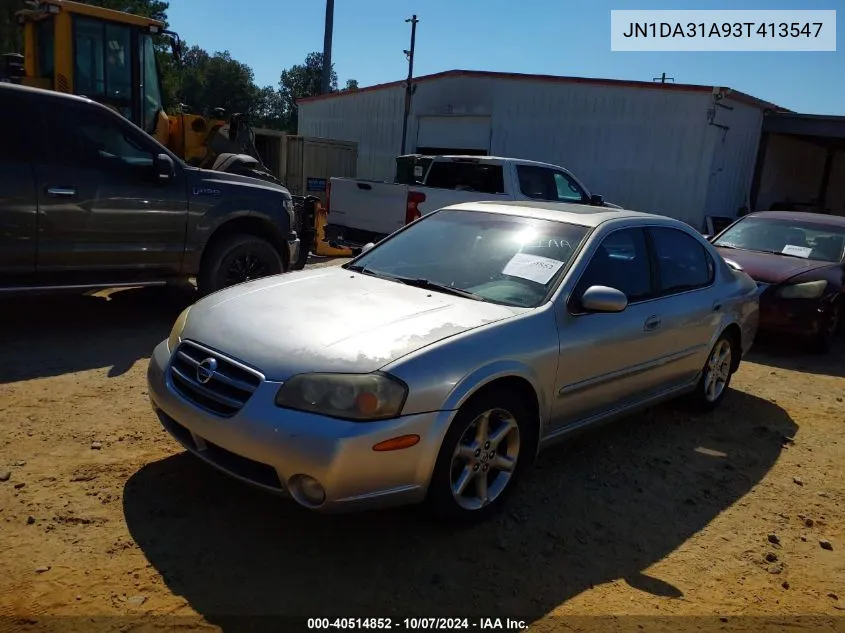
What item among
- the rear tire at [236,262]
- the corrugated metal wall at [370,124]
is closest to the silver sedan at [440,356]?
the rear tire at [236,262]

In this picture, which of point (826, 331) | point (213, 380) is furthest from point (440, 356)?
point (826, 331)

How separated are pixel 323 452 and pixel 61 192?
4078 millimetres

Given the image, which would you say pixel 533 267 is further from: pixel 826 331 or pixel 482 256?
pixel 826 331

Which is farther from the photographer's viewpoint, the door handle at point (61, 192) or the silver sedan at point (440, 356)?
the door handle at point (61, 192)

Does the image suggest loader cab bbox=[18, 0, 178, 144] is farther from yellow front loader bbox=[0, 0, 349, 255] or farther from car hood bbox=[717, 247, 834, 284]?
car hood bbox=[717, 247, 834, 284]

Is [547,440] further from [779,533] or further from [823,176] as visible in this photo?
[823,176]

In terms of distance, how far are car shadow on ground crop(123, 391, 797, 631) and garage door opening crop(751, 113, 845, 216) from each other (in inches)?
587

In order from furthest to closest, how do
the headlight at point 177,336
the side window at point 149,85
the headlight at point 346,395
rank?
the side window at point 149,85 < the headlight at point 177,336 < the headlight at point 346,395

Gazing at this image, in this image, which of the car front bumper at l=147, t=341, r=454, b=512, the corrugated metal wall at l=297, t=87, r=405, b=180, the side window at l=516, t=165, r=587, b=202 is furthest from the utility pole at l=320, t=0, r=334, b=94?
the car front bumper at l=147, t=341, r=454, b=512

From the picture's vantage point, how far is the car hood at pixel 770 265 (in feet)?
24.6

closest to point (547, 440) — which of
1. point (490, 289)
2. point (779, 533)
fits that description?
point (490, 289)

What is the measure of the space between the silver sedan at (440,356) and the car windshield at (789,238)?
4.36 meters

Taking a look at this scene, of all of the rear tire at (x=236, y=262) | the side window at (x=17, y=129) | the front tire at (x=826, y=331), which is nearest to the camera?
the side window at (x=17, y=129)

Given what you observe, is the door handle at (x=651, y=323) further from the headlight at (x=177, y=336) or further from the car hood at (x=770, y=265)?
the car hood at (x=770, y=265)
